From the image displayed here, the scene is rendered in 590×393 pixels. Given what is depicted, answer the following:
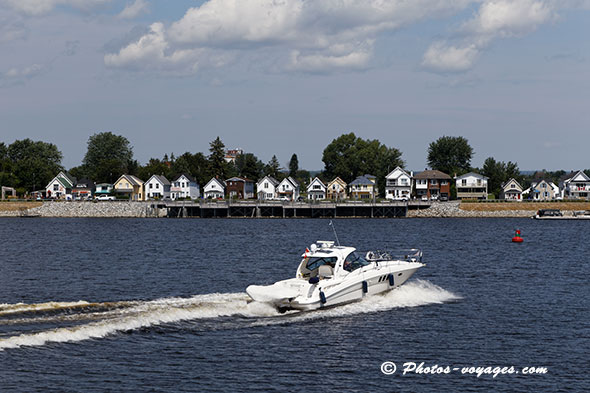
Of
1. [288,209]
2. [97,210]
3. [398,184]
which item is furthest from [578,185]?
[97,210]

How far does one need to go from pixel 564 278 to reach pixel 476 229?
52.8m

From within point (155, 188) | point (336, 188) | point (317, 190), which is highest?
point (155, 188)

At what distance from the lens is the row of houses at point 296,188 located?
154125mm

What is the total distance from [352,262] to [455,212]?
336 feet

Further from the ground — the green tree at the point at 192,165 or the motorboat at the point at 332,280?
the green tree at the point at 192,165

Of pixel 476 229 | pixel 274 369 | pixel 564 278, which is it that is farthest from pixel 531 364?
pixel 476 229

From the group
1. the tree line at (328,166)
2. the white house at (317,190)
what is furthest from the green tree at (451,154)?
the white house at (317,190)

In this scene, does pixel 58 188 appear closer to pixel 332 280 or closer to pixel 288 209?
pixel 288 209

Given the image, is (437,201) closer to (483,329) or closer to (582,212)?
(582,212)

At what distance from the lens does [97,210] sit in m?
136

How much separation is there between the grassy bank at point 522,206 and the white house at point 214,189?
2177 inches

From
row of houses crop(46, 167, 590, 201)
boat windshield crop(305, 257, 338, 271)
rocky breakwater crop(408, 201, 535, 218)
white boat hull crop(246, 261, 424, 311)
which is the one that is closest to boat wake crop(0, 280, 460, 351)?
white boat hull crop(246, 261, 424, 311)

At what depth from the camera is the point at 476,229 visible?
97188mm

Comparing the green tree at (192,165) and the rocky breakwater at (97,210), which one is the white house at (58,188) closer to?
the rocky breakwater at (97,210)
